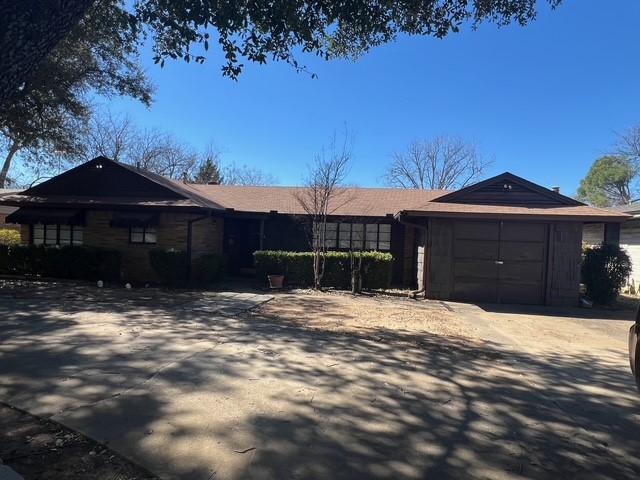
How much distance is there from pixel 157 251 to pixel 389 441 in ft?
37.0

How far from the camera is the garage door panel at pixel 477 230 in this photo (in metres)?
12.2

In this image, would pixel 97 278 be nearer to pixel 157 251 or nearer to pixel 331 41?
pixel 157 251

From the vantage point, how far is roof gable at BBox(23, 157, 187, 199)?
14.8m

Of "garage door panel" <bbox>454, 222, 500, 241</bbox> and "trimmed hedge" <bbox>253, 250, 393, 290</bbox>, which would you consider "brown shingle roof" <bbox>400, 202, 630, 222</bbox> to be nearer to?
"garage door panel" <bbox>454, 222, 500, 241</bbox>

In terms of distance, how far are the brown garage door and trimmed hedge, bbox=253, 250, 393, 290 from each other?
230cm

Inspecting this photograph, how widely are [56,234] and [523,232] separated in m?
15.2

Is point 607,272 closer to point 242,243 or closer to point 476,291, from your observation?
point 476,291

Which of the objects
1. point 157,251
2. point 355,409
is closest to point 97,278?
point 157,251

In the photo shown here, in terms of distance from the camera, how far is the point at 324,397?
443 centimetres

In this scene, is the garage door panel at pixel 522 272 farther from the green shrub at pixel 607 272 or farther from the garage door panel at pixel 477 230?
the green shrub at pixel 607 272

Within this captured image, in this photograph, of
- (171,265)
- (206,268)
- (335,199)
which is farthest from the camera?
(335,199)

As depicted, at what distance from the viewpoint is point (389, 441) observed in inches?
139

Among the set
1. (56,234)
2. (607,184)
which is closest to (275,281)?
(56,234)

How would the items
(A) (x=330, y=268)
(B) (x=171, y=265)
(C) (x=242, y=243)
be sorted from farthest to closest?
(C) (x=242, y=243), (A) (x=330, y=268), (B) (x=171, y=265)
